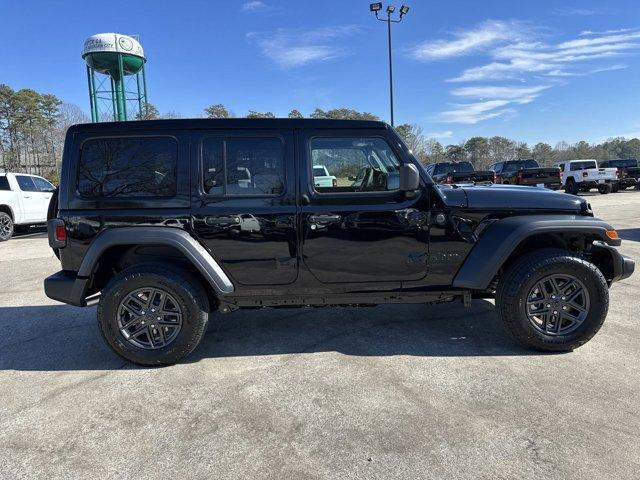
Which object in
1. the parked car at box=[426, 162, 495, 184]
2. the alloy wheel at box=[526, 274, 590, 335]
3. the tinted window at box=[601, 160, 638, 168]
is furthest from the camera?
the tinted window at box=[601, 160, 638, 168]

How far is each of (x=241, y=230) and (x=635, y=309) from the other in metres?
4.20

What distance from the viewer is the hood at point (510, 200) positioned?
139 inches

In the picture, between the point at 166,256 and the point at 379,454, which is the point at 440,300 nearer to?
the point at 379,454

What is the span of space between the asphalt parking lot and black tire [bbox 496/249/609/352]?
15 cm

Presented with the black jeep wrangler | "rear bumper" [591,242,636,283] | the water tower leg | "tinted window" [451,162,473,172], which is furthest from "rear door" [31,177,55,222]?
the water tower leg

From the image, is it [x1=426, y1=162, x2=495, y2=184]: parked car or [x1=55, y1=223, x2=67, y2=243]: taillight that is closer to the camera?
[x1=55, y1=223, x2=67, y2=243]: taillight

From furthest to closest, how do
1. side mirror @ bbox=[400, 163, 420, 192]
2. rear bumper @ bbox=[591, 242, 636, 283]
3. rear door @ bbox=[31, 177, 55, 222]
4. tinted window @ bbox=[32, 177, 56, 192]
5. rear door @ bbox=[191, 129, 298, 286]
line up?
tinted window @ bbox=[32, 177, 56, 192] → rear door @ bbox=[31, 177, 55, 222] → rear bumper @ bbox=[591, 242, 636, 283] → rear door @ bbox=[191, 129, 298, 286] → side mirror @ bbox=[400, 163, 420, 192]

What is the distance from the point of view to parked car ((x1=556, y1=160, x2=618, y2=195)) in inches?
818

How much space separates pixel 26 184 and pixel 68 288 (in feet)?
34.3

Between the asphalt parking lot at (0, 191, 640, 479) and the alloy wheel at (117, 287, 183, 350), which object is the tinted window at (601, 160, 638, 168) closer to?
the asphalt parking lot at (0, 191, 640, 479)

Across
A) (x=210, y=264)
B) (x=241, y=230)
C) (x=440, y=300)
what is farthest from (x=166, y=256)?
(x=440, y=300)

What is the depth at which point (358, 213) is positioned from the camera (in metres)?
3.44

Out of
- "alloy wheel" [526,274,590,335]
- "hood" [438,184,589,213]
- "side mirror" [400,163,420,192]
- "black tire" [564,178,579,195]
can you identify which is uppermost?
"side mirror" [400,163,420,192]

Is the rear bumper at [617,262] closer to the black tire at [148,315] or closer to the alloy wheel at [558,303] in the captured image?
the alloy wheel at [558,303]
